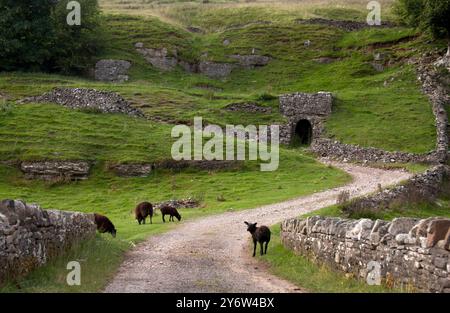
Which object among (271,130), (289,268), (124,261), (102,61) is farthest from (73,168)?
(102,61)

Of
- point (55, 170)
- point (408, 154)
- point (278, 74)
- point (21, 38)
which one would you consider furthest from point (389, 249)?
point (21, 38)

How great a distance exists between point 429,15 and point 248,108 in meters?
24.8

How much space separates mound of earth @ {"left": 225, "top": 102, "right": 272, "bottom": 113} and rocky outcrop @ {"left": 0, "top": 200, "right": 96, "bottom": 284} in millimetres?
38086

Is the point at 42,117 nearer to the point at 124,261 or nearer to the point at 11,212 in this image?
the point at 124,261

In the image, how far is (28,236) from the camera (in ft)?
37.7

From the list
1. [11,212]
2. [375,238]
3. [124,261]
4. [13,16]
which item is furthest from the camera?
[13,16]

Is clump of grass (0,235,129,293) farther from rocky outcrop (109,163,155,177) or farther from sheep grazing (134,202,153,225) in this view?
rocky outcrop (109,163,155,177)

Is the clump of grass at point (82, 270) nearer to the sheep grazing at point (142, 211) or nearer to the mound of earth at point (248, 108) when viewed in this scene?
the sheep grazing at point (142, 211)

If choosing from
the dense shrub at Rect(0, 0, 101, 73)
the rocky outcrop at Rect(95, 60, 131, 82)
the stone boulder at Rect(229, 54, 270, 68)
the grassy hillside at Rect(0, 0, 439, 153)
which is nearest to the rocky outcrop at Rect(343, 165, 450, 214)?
the grassy hillside at Rect(0, 0, 439, 153)

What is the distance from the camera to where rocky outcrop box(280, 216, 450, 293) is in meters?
9.70

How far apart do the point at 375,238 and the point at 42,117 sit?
3922cm

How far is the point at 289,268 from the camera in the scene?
14.9 metres

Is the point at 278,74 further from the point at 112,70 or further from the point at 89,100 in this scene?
the point at 89,100

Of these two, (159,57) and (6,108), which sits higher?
(159,57)
